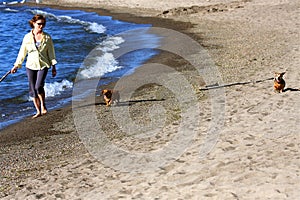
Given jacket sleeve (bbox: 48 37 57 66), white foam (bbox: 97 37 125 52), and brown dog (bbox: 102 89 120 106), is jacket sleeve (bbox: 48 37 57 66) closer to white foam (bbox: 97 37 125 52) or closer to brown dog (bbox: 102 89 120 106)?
brown dog (bbox: 102 89 120 106)

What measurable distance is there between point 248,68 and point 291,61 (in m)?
1.16

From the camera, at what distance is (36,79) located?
29.7 ft

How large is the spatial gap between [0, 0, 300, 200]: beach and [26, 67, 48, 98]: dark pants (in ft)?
2.71

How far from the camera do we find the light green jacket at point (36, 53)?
28.5 feet

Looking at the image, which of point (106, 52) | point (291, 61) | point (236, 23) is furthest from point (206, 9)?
point (291, 61)

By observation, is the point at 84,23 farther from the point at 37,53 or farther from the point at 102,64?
the point at 37,53

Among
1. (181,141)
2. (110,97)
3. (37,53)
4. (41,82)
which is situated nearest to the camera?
(181,141)

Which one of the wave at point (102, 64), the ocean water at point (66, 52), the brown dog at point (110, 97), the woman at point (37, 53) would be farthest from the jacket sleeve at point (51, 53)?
the wave at point (102, 64)

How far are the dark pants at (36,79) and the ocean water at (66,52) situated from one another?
4.90 feet

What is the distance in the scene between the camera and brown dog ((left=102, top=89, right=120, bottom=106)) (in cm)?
1037

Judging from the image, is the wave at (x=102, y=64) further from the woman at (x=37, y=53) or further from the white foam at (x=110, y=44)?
the woman at (x=37, y=53)

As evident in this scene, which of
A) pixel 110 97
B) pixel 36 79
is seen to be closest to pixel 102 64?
pixel 110 97

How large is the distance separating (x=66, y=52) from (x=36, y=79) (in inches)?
411

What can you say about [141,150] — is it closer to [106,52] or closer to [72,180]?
[72,180]
